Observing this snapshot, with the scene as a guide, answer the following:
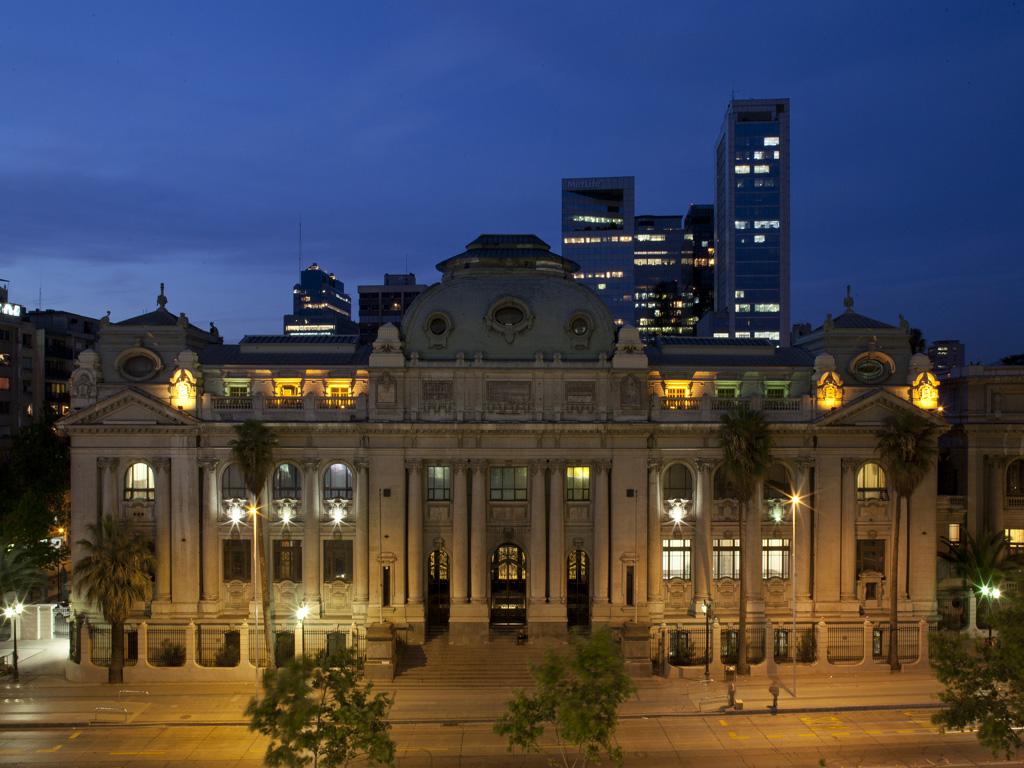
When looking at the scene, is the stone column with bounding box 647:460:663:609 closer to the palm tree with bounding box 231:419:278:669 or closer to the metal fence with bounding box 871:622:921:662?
the metal fence with bounding box 871:622:921:662

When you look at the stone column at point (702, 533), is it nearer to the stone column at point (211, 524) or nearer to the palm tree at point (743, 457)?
the palm tree at point (743, 457)

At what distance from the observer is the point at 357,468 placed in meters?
51.7

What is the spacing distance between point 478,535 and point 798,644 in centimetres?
1979

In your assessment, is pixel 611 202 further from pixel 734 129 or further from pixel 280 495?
pixel 280 495

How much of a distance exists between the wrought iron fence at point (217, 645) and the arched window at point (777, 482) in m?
32.3

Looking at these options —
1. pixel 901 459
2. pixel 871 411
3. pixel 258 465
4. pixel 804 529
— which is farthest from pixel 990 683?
pixel 258 465

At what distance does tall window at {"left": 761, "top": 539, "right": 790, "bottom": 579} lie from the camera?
52.2m

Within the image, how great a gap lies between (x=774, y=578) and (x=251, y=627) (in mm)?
30835

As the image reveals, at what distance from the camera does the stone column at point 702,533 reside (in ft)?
169

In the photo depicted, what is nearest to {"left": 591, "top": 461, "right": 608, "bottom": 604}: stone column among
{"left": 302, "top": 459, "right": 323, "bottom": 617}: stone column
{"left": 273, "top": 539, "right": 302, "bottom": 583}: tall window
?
{"left": 302, "top": 459, "right": 323, "bottom": 617}: stone column

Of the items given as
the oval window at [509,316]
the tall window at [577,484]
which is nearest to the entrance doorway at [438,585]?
the tall window at [577,484]

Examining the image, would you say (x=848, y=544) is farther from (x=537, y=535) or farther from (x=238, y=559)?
(x=238, y=559)

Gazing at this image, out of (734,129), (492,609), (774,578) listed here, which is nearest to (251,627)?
(492,609)

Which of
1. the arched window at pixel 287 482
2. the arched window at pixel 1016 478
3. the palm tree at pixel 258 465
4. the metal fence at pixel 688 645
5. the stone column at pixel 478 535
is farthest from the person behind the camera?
the arched window at pixel 1016 478
